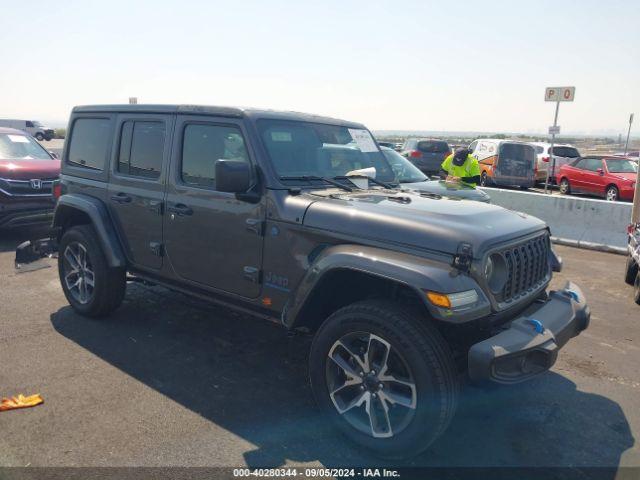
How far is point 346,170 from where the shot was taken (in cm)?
421

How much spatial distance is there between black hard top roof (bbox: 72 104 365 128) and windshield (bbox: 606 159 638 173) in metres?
13.4

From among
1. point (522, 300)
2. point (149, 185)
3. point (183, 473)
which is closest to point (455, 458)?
point (522, 300)

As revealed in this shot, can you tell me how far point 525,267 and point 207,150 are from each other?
2435mm

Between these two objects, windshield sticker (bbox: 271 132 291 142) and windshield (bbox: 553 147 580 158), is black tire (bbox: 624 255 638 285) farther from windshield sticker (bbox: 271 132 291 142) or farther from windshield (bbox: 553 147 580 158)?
windshield (bbox: 553 147 580 158)

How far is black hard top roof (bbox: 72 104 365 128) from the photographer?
12.7ft

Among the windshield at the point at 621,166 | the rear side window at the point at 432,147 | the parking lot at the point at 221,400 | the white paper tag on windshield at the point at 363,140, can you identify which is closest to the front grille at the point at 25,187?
the parking lot at the point at 221,400

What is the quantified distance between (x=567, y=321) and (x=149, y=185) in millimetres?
3299

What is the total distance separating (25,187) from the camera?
830cm

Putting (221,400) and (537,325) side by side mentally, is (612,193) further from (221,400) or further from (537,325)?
(221,400)

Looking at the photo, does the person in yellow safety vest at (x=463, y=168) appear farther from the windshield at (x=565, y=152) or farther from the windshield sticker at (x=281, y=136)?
the windshield at (x=565, y=152)

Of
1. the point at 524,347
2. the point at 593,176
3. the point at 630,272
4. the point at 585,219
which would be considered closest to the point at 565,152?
the point at 593,176

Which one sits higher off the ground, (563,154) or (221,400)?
(563,154)

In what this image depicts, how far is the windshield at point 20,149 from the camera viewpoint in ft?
29.6

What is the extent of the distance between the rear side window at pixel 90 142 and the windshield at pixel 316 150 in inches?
73.4
